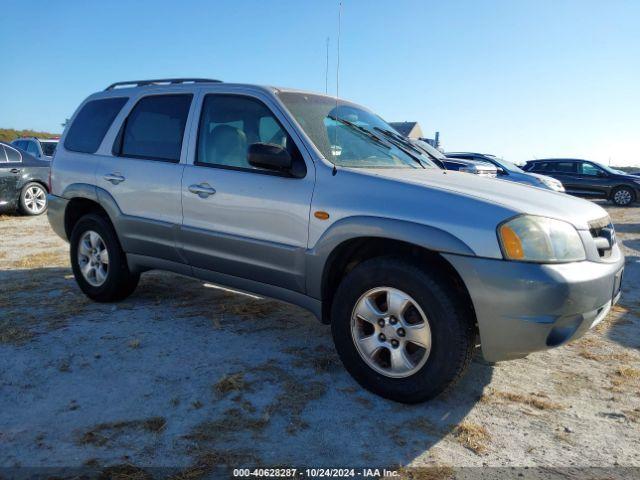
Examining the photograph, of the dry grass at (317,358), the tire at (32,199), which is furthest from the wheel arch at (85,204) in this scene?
the tire at (32,199)

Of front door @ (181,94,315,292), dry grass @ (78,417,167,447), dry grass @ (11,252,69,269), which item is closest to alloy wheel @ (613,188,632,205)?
dry grass @ (11,252,69,269)

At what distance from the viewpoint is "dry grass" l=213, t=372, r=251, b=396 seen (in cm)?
303

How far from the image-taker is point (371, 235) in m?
2.95

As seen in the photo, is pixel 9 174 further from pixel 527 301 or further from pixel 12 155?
pixel 527 301

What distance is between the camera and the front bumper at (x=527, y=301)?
8.35 ft

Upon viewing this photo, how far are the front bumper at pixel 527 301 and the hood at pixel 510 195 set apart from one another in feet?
1.01

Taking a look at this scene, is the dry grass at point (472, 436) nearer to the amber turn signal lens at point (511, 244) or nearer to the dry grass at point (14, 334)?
the amber turn signal lens at point (511, 244)

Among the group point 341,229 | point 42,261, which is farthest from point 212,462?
point 42,261

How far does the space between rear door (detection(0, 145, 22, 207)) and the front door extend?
8.25m

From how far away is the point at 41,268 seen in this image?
20.6 ft

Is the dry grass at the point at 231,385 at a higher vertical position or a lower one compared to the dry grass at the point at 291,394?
higher

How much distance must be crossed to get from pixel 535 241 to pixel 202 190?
229cm

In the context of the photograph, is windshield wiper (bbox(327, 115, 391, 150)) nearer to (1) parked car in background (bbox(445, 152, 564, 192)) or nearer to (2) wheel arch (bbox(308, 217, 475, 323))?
(2) wheel arch (bbox(308, 217, 475, 323))

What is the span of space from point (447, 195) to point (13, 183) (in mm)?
10377
